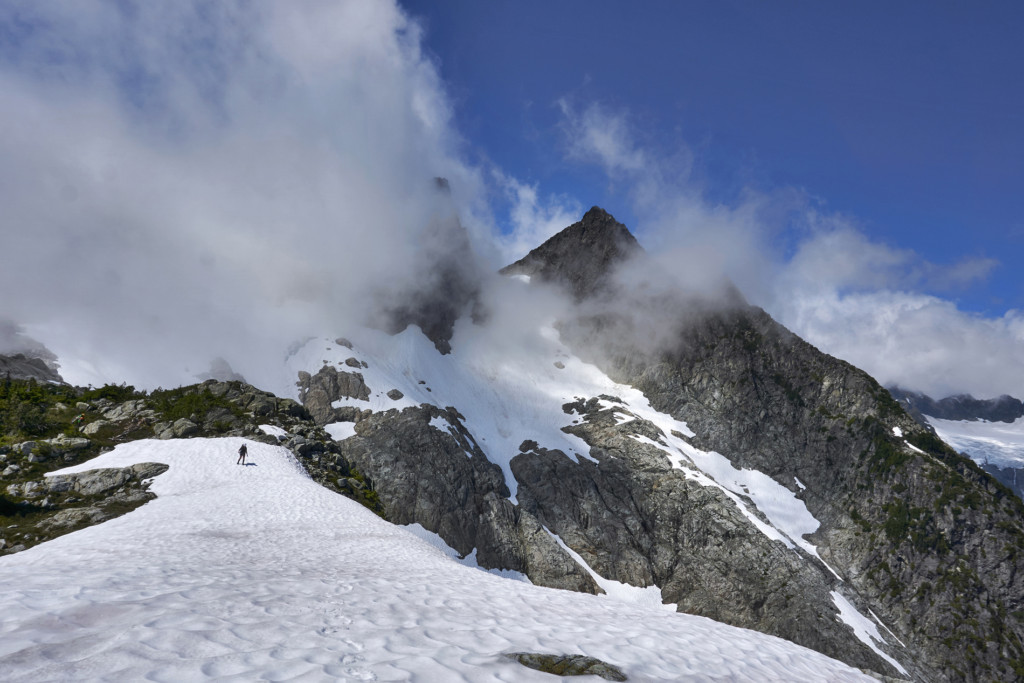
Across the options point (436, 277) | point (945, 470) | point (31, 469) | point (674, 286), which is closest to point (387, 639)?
point (31, 469)

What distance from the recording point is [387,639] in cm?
764

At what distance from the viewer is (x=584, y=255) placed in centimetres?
15675

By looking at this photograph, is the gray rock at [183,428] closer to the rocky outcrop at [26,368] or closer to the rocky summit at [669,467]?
the rocky summit at [669,467]

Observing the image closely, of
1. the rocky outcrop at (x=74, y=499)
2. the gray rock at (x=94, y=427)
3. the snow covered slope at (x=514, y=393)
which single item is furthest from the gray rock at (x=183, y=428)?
the snow covered slope at (x=514, y=393)

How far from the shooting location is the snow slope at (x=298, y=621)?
231 inches

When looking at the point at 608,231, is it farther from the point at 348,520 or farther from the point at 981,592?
the point at 348,520

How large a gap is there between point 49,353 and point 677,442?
14047 cm

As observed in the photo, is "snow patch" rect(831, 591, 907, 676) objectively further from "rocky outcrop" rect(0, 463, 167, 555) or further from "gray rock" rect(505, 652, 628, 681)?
"rocky outcrop" rect(0, 463, 167, 555)

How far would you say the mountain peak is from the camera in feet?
497

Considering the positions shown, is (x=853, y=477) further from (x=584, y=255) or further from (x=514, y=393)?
(x=584, y=255)

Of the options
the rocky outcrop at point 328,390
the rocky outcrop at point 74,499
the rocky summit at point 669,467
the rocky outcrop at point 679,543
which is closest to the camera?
the rocky outcrop at point 74,499

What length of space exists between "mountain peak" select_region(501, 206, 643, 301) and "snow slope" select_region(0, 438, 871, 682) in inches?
5474

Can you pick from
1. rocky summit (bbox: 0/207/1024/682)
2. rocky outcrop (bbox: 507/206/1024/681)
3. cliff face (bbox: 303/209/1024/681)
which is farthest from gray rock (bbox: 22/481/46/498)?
rocky outcrop (bbox: 507/206/1024/681)

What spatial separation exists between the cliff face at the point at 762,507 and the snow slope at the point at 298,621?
60089mm
